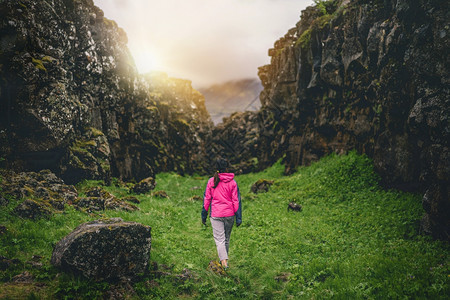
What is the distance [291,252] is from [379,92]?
41.9 feet

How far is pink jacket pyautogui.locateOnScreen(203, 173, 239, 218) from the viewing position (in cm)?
825

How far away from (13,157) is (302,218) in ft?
54.0

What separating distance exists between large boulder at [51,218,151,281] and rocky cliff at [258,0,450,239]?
1058 cm

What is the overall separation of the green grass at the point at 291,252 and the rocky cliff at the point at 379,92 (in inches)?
74.7

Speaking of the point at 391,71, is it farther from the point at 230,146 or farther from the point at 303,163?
the point at 230,146

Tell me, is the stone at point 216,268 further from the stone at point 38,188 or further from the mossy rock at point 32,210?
the stone at point 38,188

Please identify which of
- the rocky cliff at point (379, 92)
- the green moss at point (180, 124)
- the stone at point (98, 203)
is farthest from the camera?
the green moss at point (180, 124)

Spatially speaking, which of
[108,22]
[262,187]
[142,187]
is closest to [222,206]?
[142,187]

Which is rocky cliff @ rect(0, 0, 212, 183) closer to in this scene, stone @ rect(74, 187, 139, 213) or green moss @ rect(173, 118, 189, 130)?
stone @ rect(74, 187, 139, 213)

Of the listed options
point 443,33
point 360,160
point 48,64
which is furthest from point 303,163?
point 48,64

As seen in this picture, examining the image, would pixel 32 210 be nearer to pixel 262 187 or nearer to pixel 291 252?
pixel 291 252

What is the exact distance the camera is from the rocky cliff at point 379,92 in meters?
10.8

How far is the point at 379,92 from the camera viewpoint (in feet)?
54.6

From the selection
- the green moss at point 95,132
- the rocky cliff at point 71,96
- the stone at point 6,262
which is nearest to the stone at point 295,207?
the stone at point 6,262
